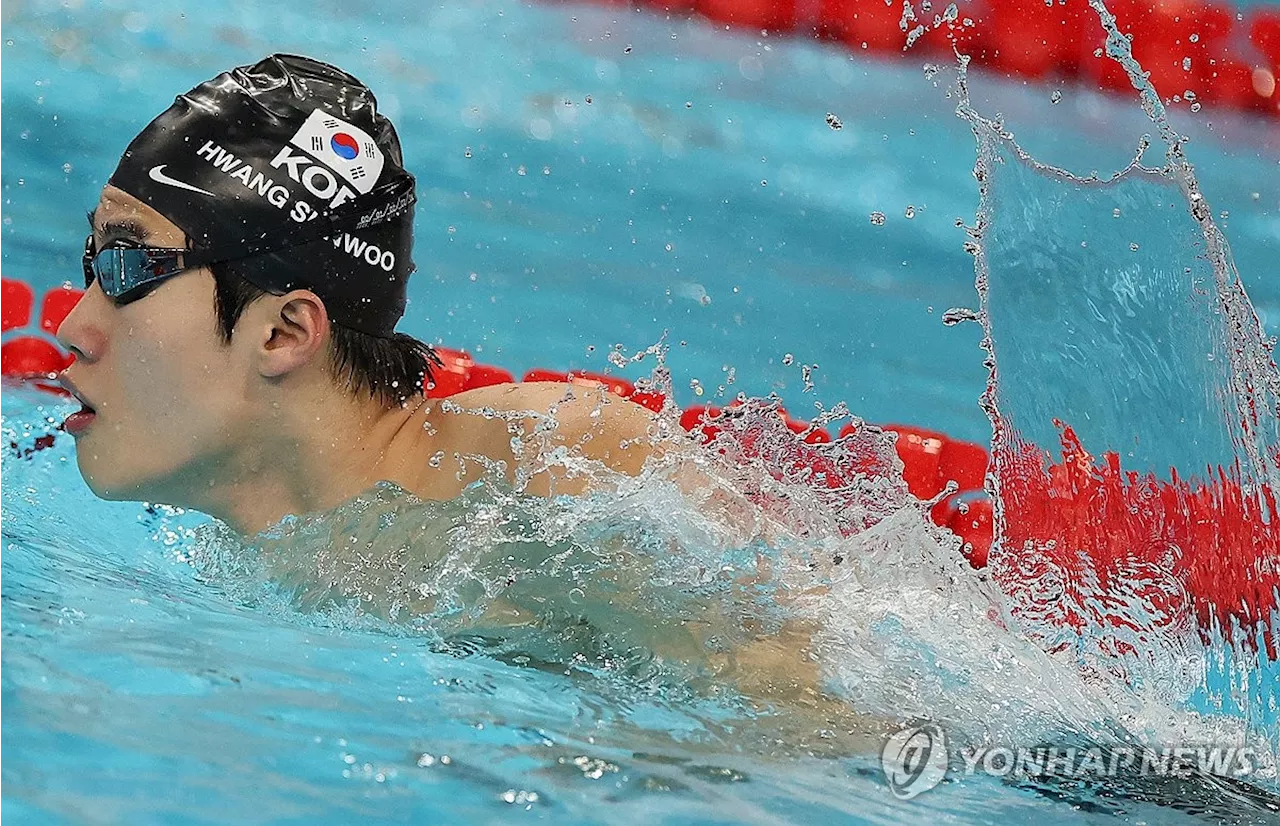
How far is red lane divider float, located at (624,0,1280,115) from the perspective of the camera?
569cm

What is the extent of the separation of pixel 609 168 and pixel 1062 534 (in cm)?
373

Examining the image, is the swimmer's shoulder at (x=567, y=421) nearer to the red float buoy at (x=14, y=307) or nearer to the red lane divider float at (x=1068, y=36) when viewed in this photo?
the red float buoy at (x=14, y=307)

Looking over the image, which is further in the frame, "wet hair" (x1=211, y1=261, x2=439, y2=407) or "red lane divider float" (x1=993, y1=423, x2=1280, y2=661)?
"red lane divider float" (x1=993, y1=423, x2=1280, y2=661)

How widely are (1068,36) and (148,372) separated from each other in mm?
5049

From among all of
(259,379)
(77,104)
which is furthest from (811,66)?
(259,379)

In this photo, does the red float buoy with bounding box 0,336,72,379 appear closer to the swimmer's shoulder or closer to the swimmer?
the swimmer

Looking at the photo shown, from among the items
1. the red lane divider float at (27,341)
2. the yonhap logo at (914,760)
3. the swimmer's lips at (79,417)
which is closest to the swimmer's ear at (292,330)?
the swimmer's lips at (79,417)

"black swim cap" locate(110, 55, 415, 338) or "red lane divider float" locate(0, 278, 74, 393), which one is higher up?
"red lane divider float" locate(0, 278, 74, 393)

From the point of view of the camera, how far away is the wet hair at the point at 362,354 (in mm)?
1864

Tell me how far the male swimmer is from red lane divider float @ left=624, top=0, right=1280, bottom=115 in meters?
4.40

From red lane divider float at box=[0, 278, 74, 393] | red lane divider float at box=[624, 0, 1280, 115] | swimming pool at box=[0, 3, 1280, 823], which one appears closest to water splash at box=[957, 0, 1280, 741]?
swimming pool at box=[0, 3, 1280, 823]

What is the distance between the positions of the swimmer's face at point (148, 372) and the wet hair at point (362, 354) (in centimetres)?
2

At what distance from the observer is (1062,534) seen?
2533 millimetres

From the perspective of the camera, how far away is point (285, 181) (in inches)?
74.7
